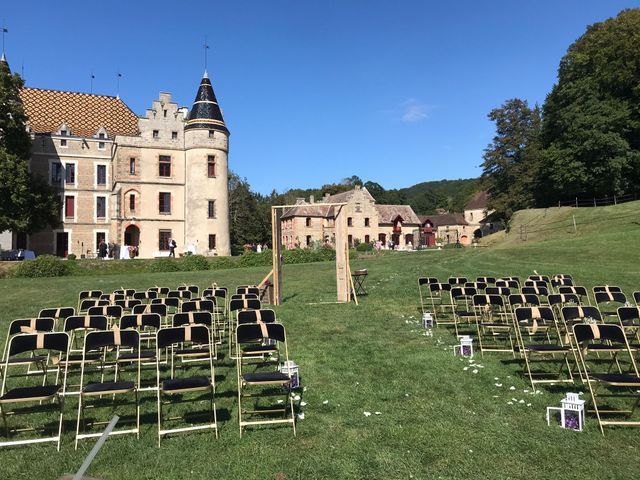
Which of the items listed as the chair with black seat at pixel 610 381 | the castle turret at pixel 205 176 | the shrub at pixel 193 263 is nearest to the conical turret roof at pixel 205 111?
the castle turret at pixel 205 176

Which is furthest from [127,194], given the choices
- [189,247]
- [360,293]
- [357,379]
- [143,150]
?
[357,379]

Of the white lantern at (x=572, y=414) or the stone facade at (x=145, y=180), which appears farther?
the stone facade at (x=145, y=180)

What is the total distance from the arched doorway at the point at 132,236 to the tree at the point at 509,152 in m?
33.0

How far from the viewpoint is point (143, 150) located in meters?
35.7

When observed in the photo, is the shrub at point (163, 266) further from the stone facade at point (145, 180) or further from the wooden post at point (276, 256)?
the wooden post at point (276, 256)

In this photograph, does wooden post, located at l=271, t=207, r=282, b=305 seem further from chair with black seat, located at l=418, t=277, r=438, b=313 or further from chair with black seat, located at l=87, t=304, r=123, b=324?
chair with black seat, located at l=87, t=304, r=123, b=324

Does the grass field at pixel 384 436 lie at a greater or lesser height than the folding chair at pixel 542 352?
lesser

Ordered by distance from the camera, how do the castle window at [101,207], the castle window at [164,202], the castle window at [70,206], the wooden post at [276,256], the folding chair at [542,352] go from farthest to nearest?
the castle window at [101,207]
the castle window at [70,206]
the castle window at [164,202]
the wooden post at [276,256]
the folding chair at [542,352]

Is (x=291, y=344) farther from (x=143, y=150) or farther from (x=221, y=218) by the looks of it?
(x=143, y=150)

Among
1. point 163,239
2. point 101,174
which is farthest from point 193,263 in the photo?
point 101,174

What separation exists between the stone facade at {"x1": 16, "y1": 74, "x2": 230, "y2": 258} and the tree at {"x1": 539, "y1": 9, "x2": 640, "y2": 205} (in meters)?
27.1

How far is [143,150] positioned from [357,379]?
33735mm

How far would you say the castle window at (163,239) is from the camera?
35.8 metres

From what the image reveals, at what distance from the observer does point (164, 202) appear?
36094 millimetres
